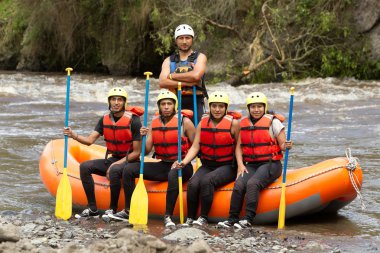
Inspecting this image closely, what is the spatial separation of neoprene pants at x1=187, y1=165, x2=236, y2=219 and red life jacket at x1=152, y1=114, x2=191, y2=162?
28 cm

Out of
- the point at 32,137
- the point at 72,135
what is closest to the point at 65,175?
the point at 72,135

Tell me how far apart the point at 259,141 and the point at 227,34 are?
1084 cm

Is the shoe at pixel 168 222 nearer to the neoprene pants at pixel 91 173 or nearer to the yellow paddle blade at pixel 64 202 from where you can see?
the neoprene pants at pixel 91 173

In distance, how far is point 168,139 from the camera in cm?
620

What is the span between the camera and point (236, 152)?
6.07m

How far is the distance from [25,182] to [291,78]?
8.91 metres

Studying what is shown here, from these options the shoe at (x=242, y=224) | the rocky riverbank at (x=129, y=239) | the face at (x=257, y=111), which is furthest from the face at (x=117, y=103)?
the shoe at (x=242, y=224)

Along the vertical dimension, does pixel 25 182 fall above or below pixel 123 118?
below

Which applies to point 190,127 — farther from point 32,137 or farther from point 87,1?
point 87,1

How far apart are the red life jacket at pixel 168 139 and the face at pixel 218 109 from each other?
332 millimetres

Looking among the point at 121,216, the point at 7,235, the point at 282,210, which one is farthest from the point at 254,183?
the point at 7,235

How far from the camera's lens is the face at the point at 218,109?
19.9ft

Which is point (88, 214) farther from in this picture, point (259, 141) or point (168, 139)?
point (259, 141)

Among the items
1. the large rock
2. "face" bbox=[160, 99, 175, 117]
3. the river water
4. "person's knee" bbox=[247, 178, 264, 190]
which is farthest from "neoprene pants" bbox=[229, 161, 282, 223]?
the large rock
